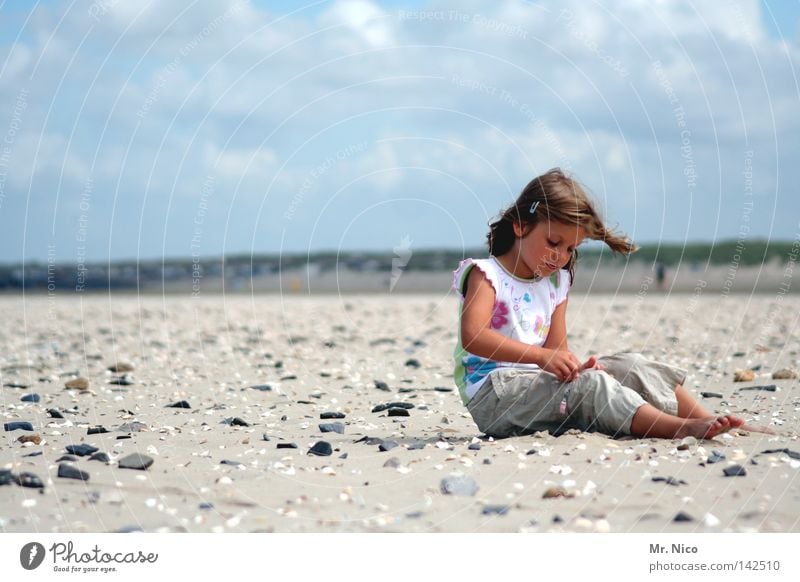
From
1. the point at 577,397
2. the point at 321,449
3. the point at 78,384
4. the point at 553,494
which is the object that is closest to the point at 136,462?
the point at 321,449

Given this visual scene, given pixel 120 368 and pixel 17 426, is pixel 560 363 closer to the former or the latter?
pixel 17 426

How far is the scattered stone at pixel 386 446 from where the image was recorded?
615 cm

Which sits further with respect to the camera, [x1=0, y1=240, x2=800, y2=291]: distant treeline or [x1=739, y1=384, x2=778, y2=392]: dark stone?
[x1=0, y1=240, x2=800, y2=291]: distant treeline

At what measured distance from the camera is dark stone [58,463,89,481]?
5359 mm

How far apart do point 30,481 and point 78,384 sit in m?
4.36

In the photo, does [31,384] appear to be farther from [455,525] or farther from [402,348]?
[455,525]

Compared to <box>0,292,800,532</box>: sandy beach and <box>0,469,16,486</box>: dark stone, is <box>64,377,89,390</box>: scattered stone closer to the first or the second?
<box>0,292,800,532</box>: sandy beach

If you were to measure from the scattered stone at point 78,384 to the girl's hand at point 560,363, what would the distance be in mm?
5151

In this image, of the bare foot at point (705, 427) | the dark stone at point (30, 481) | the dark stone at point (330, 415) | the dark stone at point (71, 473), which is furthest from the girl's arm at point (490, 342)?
the dark stone at point (30, 481)

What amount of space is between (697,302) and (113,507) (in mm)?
20630

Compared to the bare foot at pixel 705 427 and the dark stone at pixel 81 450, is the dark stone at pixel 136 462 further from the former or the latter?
the bare foot at pixel 705 427

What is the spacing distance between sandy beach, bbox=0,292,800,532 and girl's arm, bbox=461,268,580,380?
497 millimetres

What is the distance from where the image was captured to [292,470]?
5.60 metres

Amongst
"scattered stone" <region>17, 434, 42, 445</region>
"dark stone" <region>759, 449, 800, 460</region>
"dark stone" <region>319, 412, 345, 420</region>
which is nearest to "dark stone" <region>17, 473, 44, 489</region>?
"scattered stone" <region>17, 434, 42, 445</region>
